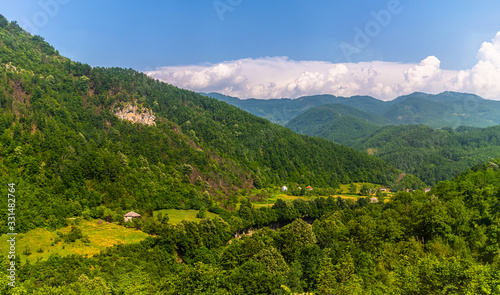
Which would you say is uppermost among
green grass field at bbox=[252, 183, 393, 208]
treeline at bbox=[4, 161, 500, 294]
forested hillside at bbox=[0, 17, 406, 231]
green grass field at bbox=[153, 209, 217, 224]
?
forested hillside at bbox=[0, 17, 406, 231]

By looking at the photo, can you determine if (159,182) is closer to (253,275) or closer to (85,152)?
(85,152)

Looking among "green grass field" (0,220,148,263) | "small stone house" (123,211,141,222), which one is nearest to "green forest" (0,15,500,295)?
"green grass field" (0,220,148,263)

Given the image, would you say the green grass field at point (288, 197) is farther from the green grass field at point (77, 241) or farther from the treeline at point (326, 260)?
the green grass field at point (77, 241)

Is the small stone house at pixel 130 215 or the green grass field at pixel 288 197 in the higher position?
the green grass field at pixel 288 197

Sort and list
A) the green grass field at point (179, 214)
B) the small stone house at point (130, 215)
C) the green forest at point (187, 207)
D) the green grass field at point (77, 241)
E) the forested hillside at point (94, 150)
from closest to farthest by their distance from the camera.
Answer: the green forest at point (187, 207) < the green grass field at point (77, 241) < the small stone house at point (130, 215) < the forested hillside at point (94, 150) < the green grass field at point (179, 214)

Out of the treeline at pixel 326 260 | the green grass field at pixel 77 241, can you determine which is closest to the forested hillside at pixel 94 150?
the green grass field at pixel 77 241

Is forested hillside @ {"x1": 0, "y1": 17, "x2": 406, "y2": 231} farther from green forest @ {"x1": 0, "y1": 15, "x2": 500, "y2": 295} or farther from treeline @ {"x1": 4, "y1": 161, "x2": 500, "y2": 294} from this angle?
treeline @ {"x1": 4, "y1": 161, "x2": 500, "y2": 294}
